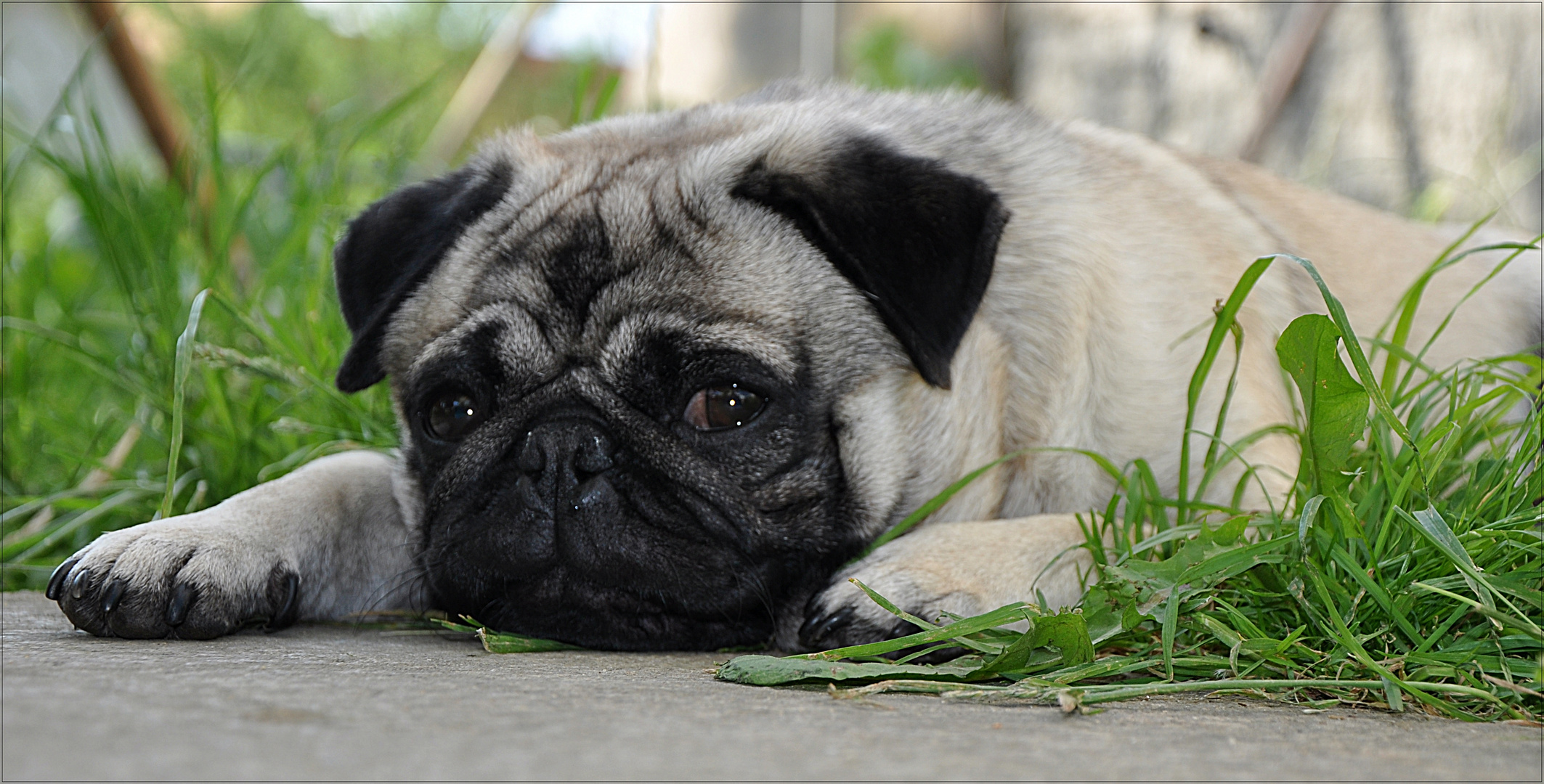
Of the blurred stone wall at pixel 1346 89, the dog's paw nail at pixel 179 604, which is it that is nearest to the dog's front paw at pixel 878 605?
the dog's paw nail at pixel 179 604

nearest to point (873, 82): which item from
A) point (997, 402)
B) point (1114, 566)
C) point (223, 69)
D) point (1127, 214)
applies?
point (1127, 214)

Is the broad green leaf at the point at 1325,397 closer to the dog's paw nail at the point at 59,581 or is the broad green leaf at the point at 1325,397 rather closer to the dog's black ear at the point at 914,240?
the dog's black ear at the point at 914,240

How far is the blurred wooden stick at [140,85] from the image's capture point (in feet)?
15.5

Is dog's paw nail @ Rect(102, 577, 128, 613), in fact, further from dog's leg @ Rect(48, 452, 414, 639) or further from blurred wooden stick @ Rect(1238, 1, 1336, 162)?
blurred wooden stick @ Rect(1238, 1, 1336, 162)

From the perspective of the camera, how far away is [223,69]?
51.7 ft

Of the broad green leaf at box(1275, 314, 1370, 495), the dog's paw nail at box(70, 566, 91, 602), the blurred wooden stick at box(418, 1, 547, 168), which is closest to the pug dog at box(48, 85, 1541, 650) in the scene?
the dog's paw nail at box(70, 566, 91, 602)

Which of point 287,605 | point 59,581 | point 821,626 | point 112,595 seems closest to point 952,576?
point 821,626

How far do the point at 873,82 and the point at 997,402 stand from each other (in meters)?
5.84

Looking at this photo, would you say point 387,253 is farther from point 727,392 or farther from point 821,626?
point 821,626

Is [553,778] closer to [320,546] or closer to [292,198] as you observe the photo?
[320,546]

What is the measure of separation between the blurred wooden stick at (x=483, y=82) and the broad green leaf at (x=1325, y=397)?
888 cm

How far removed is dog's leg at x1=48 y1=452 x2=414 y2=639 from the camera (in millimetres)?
2283

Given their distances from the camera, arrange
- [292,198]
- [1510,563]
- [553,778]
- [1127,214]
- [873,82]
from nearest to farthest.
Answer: [553,778], [1510,563], [1127,214], [292,198], [873,82]

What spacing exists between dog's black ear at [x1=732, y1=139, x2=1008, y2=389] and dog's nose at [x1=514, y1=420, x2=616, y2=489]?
27.8 inches
